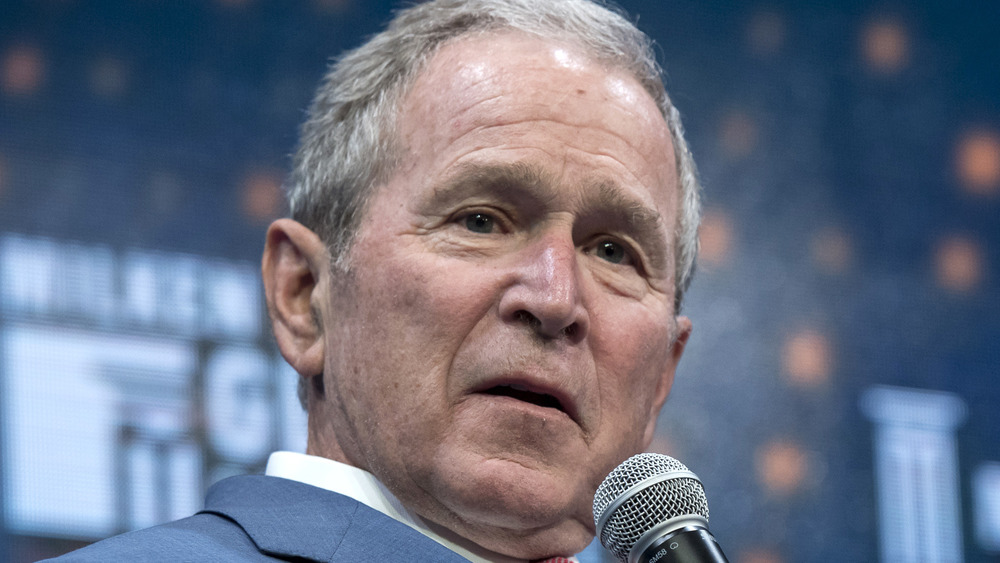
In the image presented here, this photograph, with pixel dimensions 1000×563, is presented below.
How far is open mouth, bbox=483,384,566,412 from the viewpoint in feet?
5.80

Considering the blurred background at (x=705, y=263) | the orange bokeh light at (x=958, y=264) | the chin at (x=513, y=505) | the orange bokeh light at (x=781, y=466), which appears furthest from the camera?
the orange bokeh light at (x=958, y=264)

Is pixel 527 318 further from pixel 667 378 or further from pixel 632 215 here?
pixel 667 378

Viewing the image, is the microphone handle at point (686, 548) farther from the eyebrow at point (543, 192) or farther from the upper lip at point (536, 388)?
the eyebrow at point (543, 192)

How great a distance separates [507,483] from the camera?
1.71 meters

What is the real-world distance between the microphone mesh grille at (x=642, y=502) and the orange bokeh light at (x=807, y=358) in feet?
6.71

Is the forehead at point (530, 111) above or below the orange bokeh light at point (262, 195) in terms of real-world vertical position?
above

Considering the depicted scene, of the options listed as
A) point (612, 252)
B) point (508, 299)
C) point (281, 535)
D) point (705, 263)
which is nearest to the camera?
point (281, 535)

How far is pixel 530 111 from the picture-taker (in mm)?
1963

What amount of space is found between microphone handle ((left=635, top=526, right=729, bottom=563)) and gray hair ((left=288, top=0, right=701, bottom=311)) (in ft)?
3.01

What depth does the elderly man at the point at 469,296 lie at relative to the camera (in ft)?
5.67

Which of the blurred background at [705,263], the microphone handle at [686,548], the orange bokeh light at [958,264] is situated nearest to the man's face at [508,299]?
the microphone handle at [686,548]

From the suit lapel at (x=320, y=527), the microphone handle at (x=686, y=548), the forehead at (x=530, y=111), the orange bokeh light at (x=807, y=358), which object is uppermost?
the forehead at (x=530, y=111)

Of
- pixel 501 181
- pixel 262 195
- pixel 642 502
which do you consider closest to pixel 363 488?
pixel 501 181

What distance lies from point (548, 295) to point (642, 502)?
0.48 meters
